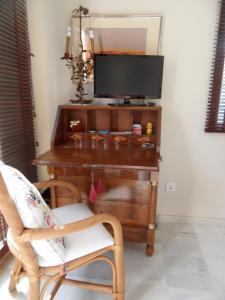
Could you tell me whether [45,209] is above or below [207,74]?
below

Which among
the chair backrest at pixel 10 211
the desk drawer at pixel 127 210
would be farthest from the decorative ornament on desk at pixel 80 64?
the chair backrest at pixel 10 211

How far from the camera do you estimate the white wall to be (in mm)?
1722

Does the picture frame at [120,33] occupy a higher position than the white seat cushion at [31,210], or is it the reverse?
the picture frame at [120,33]

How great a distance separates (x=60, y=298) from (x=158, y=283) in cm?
63

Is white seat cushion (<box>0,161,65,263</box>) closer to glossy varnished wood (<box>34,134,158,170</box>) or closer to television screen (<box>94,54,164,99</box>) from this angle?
glossy varnished wood (<box>34,134,158,170</box>)

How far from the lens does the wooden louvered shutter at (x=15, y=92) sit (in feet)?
4.91

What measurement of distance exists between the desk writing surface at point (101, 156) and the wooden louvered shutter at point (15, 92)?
11.9 inches

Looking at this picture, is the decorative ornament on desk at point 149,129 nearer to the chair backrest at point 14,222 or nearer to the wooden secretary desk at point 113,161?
the wooden secretary desk at point 113,161

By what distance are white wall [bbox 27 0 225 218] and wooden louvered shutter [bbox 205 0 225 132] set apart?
0.05 meters

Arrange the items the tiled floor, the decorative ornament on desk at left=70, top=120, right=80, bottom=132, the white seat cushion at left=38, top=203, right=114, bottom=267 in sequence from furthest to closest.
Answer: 1. the decorative ornament on desk at left=70, top=120, right=80, bottom=132
2. the tiled floor
3. the white seat cushion at left=38, top=203, right=114, bottom=267

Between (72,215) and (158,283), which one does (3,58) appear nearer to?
(72,215)

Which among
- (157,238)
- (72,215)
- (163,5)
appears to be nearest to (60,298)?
(72,215)

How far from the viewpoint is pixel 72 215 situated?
1.30 m

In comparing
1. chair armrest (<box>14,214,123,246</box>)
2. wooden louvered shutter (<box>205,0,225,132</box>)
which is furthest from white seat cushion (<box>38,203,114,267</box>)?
wooden louvered shutter (<box>205,0,225,132</box>)
